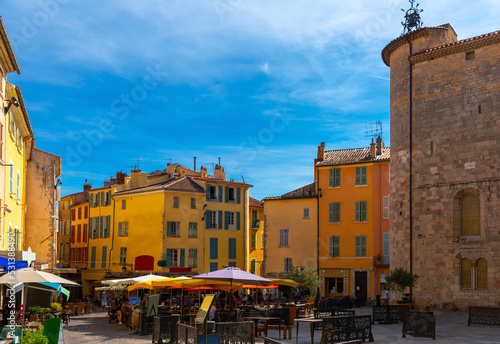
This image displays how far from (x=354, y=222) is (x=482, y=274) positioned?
16.1m

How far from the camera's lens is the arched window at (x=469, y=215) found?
24.8 m

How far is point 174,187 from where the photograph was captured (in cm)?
4338

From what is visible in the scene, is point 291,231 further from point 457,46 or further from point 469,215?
point 457,46

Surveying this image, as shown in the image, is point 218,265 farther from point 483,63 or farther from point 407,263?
point 483,63

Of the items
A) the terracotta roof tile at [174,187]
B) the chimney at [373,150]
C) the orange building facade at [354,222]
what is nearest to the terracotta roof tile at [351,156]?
the orange building facade at [354,222]

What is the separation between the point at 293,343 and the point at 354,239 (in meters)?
25.1

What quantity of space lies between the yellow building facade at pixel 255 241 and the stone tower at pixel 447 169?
73.4 ft

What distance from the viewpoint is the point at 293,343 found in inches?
611

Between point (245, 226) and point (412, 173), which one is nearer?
point (412, 173)

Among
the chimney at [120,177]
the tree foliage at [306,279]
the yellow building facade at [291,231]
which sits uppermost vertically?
the chimney at [120,177]

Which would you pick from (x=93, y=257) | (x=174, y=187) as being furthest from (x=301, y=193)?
(x=93, y=257)

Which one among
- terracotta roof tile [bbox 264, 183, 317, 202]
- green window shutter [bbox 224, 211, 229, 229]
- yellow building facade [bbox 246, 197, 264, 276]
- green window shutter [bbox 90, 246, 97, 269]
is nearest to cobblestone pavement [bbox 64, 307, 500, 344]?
terracotta roof tile [bbox 264, 183, 317, 202]

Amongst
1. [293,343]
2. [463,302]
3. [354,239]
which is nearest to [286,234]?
[354,239]

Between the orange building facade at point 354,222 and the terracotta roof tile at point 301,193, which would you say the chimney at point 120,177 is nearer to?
the terracotta roof tile at point 301,193
